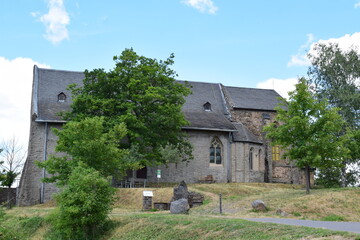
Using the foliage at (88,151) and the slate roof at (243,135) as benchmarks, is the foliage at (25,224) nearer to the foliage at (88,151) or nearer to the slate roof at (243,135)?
the foliage at (88,151)

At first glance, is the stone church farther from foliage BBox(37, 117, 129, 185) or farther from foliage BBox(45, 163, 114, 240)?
foliage BBox(45, 163, 114, 240)

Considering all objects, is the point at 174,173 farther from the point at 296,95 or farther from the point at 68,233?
the point at 68,233

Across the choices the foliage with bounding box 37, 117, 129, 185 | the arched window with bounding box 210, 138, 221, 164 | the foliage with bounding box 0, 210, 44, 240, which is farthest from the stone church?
the foliage with bounding box 37, 117, 129, 185

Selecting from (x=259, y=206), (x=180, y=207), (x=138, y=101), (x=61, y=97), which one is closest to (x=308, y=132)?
(x=259, y=206)

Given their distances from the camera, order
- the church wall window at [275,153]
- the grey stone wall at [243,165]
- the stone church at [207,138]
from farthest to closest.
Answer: the church wall window at [275,153] → the grey stone wall at [243,165] → the stone church at [207,138]

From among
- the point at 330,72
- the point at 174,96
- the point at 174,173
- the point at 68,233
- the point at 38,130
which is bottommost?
the point at 68,233

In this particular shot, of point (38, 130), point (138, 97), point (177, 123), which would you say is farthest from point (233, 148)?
point (38, 130)

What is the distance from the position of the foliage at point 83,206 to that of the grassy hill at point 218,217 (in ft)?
3.30

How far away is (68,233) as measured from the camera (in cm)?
2216

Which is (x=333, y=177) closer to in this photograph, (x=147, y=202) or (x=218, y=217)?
(x=147, y=202)

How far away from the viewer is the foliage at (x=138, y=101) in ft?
115

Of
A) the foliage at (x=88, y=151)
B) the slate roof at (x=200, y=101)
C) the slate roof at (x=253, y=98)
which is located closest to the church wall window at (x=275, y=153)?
the slate roof at (x=200, y=101)

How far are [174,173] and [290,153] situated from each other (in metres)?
13.2

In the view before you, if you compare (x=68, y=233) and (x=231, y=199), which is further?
(x=231, y=199)
